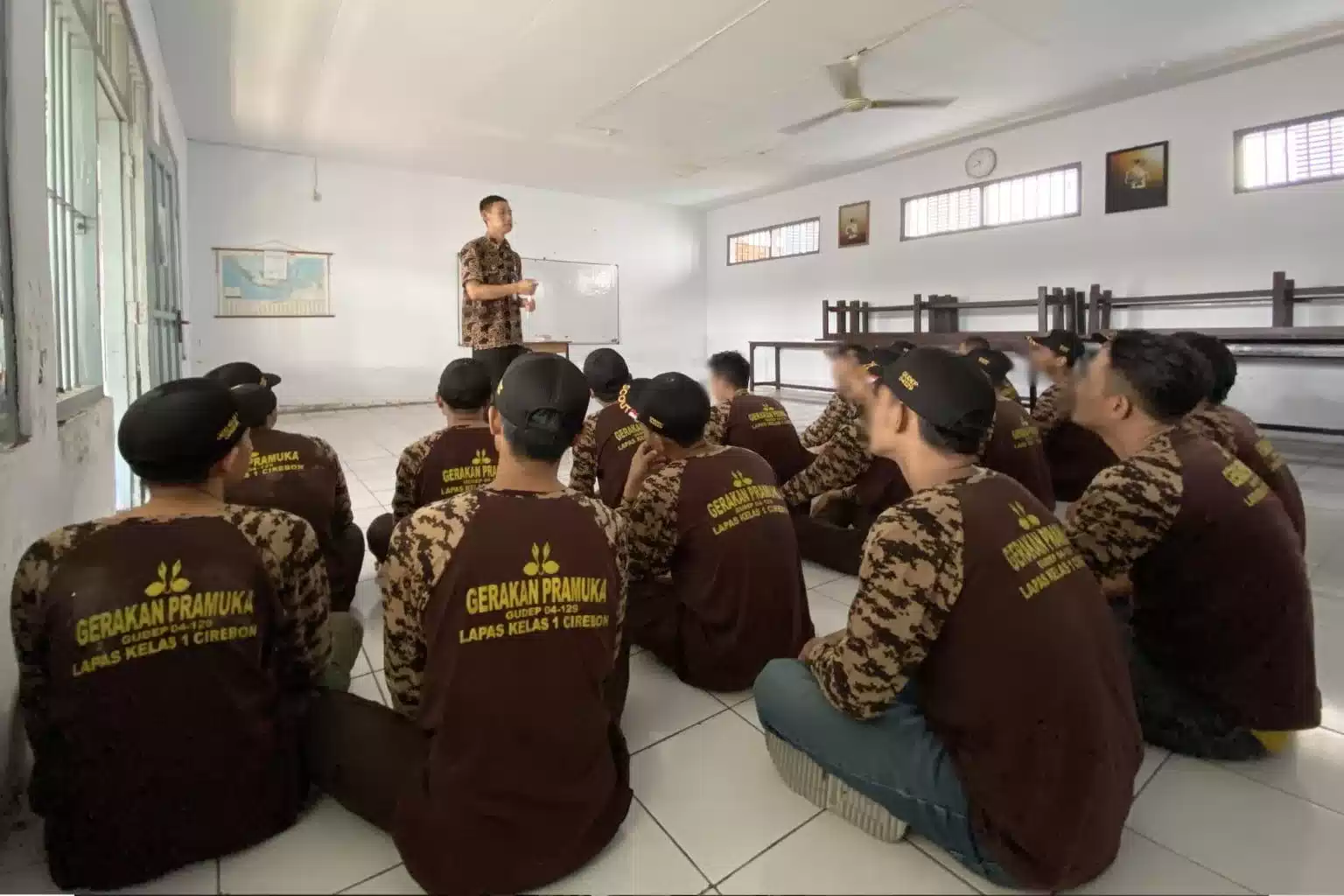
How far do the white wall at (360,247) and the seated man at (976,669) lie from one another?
26.1 feet

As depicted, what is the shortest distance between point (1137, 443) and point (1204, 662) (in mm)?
472

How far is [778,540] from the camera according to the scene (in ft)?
5.61

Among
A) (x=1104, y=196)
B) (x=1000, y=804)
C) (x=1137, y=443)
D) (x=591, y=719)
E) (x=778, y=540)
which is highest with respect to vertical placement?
(x=1104, y=196)

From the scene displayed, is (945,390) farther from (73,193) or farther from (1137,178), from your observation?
(1137,178)

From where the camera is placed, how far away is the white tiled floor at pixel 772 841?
1116mm

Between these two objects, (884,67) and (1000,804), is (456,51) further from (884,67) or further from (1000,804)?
(1000,804)

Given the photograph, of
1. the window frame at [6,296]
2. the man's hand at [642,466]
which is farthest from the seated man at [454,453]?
the window frame at [6,296]

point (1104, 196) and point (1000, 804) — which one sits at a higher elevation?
point (1104, 196)

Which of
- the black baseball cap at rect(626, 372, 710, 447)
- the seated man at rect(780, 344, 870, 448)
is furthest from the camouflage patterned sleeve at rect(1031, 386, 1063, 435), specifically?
the black baseball cap at rect(626, 372, 710, 447)

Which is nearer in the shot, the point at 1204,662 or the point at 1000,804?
the point at 1000,804

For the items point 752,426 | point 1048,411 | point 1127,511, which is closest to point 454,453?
point 752,426

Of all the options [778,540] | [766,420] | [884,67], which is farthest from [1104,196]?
[778,540]

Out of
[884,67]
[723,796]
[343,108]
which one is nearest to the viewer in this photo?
[723,796]

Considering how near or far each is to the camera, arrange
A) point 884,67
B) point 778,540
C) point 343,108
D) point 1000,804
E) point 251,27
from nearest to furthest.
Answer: point 1000,804, point 778,540, point 251,27, point 884,67, point 343,108
